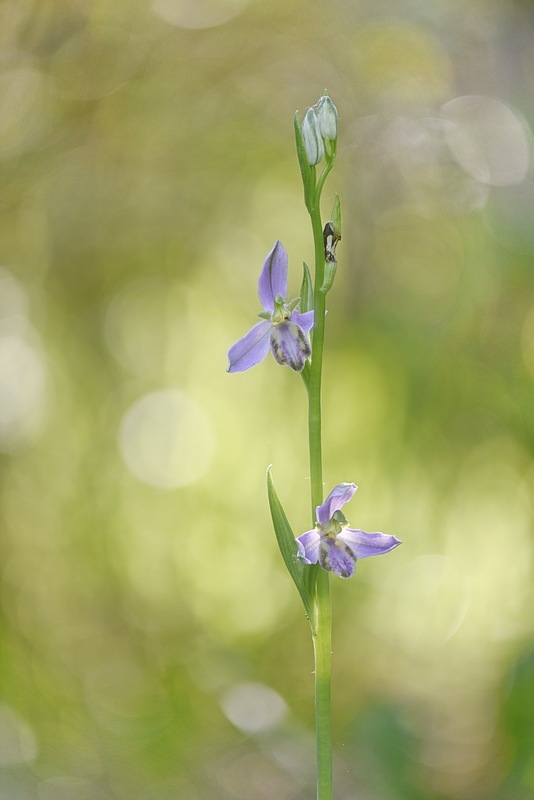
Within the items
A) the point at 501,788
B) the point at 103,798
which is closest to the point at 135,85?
the point at 103,798

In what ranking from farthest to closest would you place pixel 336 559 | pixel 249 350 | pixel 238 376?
pixel 238 376 < pixel 249 350 < pixel 336 559

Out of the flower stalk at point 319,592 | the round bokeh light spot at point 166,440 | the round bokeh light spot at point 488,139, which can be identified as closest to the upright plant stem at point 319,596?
the flower stalk at point 319,592

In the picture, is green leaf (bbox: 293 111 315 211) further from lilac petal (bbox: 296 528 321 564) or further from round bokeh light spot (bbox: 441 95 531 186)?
round bokeh light spot (bbox: 441 95 531 186)

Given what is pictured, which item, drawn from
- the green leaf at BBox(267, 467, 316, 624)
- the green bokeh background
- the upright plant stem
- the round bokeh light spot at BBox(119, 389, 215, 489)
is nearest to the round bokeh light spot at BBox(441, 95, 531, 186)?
the green bokeh background

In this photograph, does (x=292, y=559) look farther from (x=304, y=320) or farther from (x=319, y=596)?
Result: (x=304, y=320)

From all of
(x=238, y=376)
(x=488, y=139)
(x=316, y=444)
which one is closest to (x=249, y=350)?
(x=316, y=444)

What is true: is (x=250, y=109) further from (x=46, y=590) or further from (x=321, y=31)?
(x=46, y=590)

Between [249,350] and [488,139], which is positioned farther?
[488,139]
